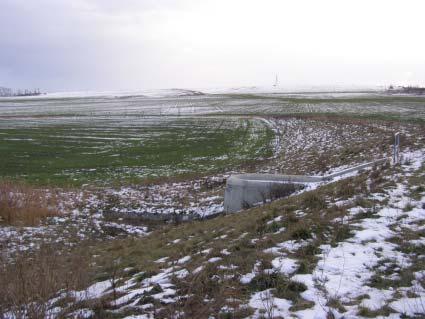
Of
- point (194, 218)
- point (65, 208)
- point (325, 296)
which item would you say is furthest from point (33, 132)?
point (325, 296)

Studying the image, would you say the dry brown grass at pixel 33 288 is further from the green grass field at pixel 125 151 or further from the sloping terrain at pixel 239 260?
the green grass field at pixel 125 151

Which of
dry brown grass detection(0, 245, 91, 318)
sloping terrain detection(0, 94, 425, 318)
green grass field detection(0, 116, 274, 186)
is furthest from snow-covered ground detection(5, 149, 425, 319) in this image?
green grass field detection(0, 116, 274, 186)

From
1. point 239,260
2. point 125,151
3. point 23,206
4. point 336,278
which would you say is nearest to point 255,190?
point 239,260

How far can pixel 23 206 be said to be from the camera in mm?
15430

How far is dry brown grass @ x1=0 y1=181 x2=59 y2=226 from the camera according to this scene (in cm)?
1482

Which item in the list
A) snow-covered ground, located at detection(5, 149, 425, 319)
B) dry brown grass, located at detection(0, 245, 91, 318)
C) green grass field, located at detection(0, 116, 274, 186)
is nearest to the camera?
dry brown grass, located at detection(0, 245, 91, 318)

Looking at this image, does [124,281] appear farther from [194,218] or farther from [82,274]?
[194,218]

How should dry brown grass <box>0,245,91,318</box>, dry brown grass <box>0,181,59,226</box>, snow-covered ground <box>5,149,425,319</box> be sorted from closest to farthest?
dry brown grass <box>0,245,91,318</box>
snow-covered ground <box>5,149,425,319</box>
dry brown grass <box>0,181,59,226</box>

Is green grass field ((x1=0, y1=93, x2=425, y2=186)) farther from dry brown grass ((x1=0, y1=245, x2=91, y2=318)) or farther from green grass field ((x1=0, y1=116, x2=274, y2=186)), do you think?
dry brown grass ((x1=0, y1=245, x2=91, y2=318))

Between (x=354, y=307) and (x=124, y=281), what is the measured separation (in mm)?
3835

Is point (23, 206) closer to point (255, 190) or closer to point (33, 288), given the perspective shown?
point (255, 190)

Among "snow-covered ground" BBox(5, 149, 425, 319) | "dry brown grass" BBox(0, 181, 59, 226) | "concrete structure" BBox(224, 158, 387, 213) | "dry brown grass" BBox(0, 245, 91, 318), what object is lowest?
"dry brown grass" BBox(0, 181, 59, 226)

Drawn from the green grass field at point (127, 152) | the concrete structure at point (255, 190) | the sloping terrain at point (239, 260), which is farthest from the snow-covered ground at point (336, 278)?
the green grass field at point (127, 152)

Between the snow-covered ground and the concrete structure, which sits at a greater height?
the snow-covered ground
